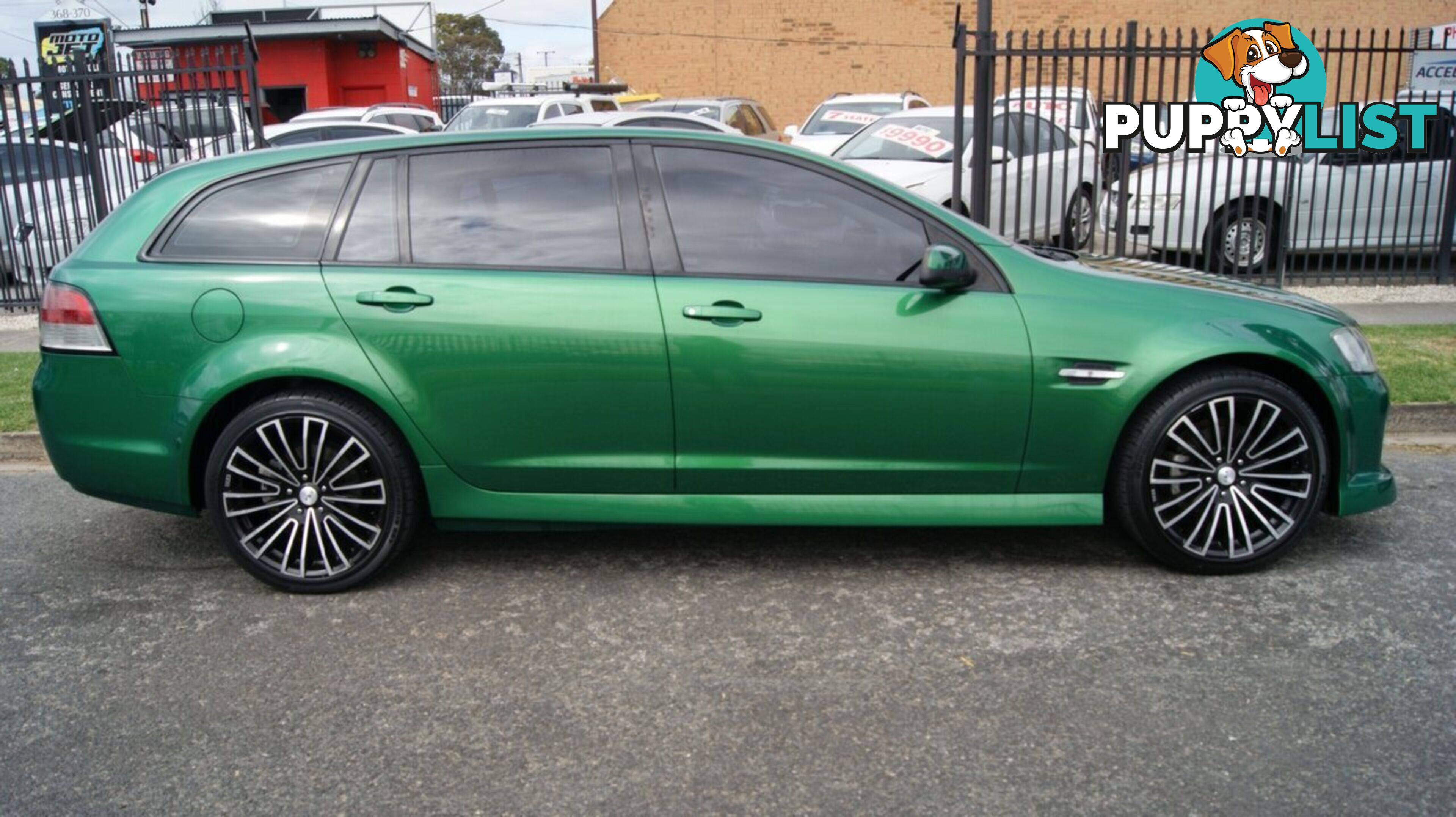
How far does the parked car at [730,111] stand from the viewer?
19.1 metres

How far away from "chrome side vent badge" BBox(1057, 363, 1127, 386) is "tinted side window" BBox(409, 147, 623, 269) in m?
1.63

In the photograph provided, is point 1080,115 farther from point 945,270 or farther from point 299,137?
point 299,137

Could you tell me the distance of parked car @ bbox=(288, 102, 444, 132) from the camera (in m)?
19.6

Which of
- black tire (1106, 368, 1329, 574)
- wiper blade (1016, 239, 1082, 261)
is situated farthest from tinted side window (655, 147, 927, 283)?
black tire (1106, 368, 1329, 574)

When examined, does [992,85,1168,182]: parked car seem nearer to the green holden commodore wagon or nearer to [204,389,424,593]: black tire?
the green holden commodore wagon

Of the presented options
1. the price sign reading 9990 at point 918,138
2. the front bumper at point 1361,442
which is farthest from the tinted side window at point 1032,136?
the front bumper at point 1361,442

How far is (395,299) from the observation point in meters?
4.38

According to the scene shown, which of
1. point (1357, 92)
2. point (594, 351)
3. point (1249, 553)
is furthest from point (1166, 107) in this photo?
point (1357, 92)

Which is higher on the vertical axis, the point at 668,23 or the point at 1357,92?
the point at 668,23

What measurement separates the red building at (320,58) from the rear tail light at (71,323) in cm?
3147

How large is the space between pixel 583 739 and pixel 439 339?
1.59m

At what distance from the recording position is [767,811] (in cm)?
307

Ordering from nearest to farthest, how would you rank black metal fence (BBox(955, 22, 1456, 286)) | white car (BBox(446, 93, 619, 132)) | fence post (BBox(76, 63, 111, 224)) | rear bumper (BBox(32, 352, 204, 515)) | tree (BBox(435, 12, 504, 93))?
rear bumper (BBox(32, 352, 204, 515)), black metal fence (BBox(955, 22, 1456, 286)), fence post (BBox(76, 63, 111, 224)), white car (BBox(446, 93, 619, 132)), tree (BBox(435, 12, 504, 93))

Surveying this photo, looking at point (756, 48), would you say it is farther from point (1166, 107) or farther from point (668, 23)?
point (1166, 107)
